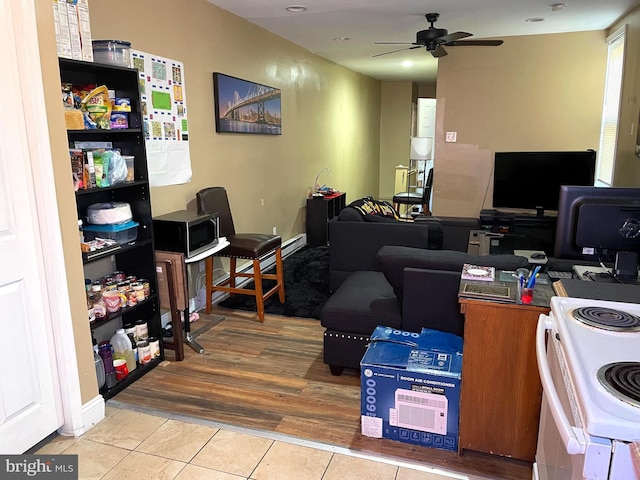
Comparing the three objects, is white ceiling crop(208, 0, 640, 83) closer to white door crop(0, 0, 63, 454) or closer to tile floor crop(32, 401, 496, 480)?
white door crop(0, 0, 63, 454)

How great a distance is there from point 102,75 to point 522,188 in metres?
4.48

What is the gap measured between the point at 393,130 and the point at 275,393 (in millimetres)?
8247

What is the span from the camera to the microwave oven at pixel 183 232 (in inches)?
119

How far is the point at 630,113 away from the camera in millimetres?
4242

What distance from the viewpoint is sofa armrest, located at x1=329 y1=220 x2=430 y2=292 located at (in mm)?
3895

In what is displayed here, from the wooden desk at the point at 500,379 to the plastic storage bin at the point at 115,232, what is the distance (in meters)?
1.86

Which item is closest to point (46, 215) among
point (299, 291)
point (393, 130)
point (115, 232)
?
point (115, 232)

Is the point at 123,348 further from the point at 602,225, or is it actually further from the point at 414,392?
the point at 602,225

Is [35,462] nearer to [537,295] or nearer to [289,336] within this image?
[289,336]

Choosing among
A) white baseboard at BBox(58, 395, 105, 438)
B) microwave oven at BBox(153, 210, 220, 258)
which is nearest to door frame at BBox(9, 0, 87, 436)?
white baseboard at BBox(58, 395, 105, 438)

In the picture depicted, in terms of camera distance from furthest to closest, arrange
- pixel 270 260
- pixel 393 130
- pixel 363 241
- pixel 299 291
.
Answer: pixel 393 130, pixel 270 260, pixel 299 291, pixel 363 241

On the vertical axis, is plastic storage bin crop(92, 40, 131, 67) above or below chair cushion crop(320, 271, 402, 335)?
above

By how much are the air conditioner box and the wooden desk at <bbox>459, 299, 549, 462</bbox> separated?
80 mm

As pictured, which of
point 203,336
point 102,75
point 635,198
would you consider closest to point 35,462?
point 203,336
